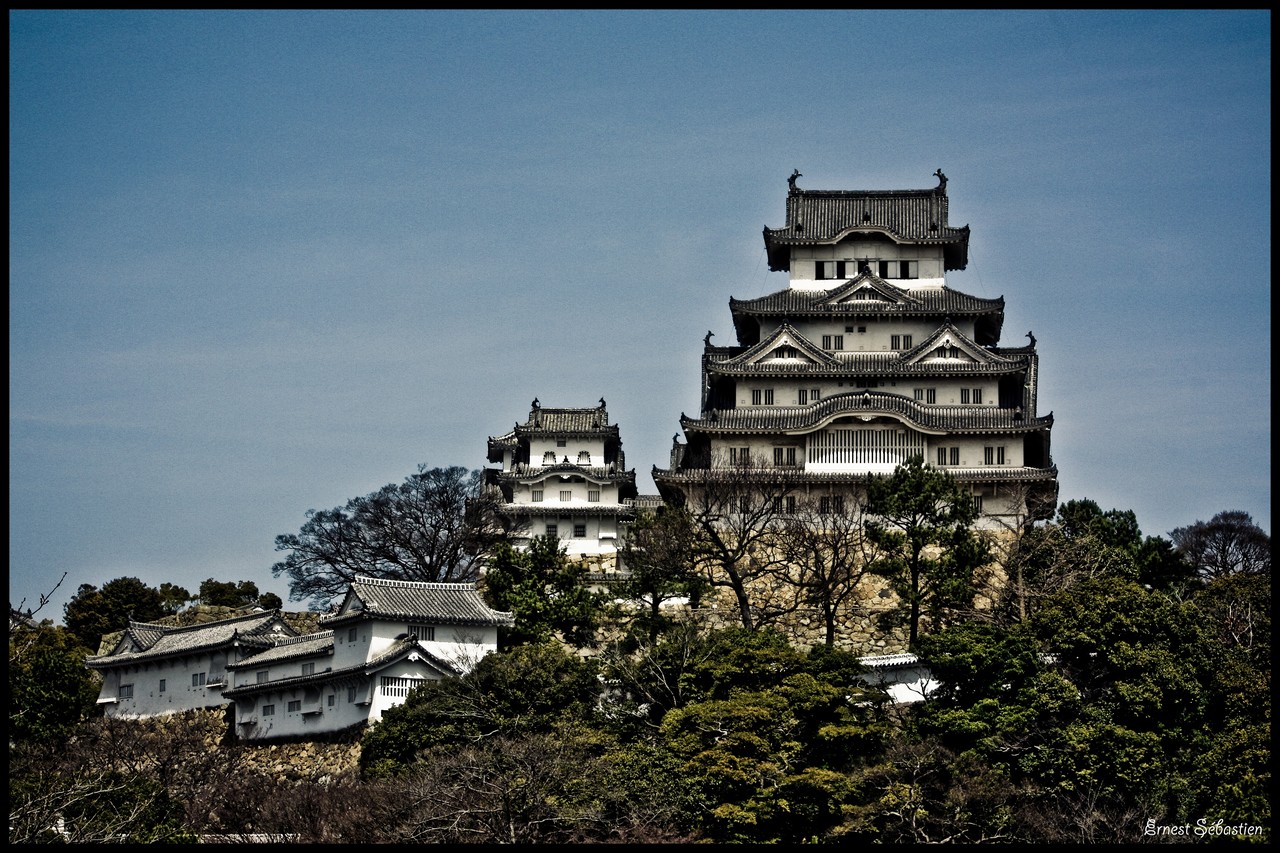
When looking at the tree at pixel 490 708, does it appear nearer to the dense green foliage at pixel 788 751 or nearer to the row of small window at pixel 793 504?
the dense green foliage at pixel 788 751

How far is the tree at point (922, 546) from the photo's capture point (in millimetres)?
43250

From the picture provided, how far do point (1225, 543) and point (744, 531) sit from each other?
33798 millimetres

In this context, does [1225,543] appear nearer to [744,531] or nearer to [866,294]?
[866,294]

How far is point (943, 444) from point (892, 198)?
1214cm

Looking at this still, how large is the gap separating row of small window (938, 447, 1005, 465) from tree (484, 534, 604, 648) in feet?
48.0

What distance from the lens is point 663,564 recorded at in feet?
147

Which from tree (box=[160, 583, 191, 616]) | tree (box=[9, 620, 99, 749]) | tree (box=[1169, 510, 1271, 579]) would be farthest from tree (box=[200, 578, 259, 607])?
tree (box=[1169, 510, 1271, 579])

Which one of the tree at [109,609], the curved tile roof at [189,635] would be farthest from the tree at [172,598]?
the curved tile roof at [189,635]

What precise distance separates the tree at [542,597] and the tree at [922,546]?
26.1ft

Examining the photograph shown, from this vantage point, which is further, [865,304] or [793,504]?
[865,304]

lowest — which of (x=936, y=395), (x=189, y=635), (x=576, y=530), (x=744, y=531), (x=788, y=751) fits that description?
(x=788, y=751)

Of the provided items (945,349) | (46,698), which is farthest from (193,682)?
(945,349)

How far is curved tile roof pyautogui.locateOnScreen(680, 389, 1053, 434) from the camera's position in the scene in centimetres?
Answer: 5434

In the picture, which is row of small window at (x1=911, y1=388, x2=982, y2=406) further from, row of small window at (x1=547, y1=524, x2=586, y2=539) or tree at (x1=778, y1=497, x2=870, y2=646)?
row of small window at (x1=547, y1=524, x2=586, y2=539)
